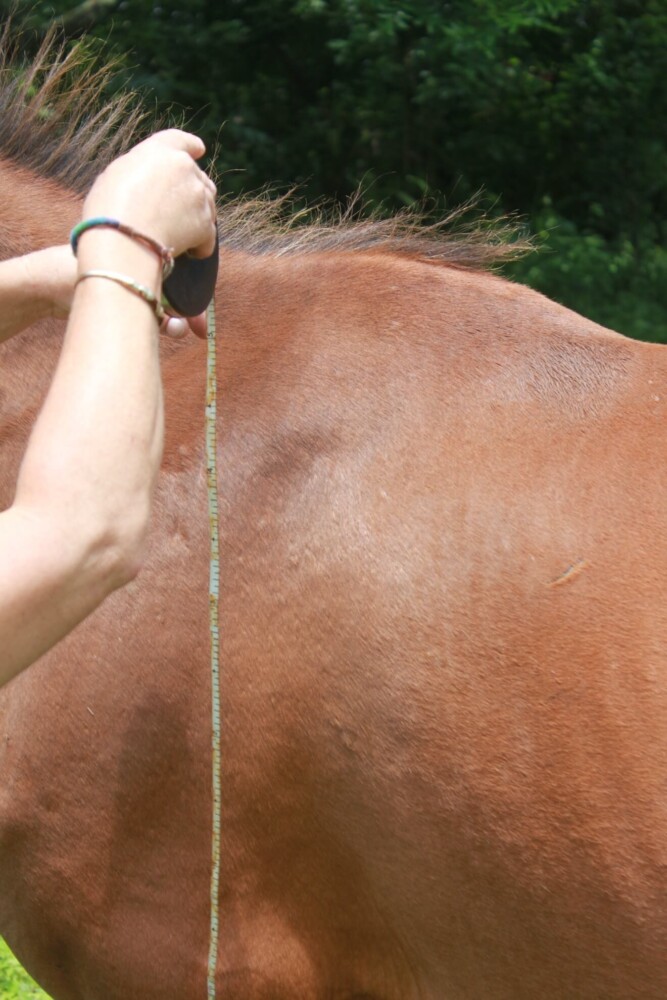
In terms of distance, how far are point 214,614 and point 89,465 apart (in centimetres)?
82

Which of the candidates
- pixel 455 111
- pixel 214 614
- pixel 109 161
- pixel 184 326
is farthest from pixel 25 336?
pixel 455 111

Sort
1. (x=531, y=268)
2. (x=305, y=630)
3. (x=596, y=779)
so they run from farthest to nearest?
1. (x=531, y=268)
2. (x=305, y=630)
3. (x=596, y=779)

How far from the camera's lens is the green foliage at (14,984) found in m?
3.22

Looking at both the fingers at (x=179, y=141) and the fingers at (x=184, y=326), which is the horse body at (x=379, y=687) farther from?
the fingers at (x=179, y=141)

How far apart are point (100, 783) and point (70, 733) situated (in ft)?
0.31

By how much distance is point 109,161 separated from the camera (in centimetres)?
241

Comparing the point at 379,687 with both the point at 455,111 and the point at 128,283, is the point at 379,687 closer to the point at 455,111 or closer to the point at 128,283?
the point at 128,283

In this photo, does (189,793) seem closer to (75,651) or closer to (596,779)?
(75,651)

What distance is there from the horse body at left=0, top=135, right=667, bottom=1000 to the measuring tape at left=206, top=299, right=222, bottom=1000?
4 centimetres

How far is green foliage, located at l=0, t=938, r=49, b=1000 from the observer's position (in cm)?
322

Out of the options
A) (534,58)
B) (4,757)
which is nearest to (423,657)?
(4,757)

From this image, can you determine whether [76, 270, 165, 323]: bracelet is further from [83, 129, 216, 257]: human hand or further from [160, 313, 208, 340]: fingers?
[160, 313, 208, 340]: fingers

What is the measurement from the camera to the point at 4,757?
78.7 inches

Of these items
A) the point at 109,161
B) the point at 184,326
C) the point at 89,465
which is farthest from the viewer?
the point at 109,161
